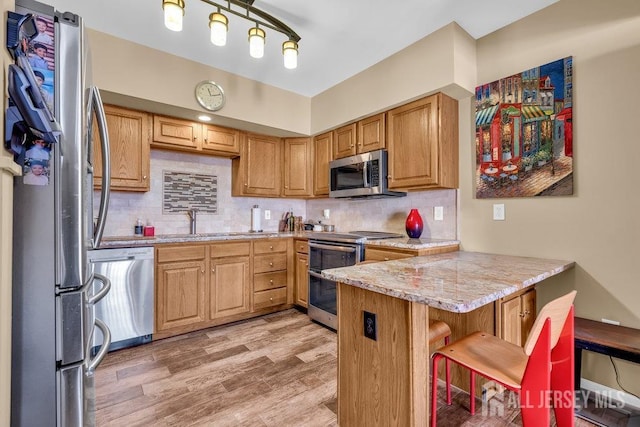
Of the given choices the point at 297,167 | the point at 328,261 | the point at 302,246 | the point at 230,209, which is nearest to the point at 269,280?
the point at 302,246

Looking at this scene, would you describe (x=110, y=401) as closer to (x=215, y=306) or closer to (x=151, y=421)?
(x=151, y=421)

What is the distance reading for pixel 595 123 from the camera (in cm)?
184

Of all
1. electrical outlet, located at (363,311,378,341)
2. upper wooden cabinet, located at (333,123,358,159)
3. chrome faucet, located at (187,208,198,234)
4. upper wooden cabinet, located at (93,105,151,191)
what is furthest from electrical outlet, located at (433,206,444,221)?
upper wooden cabinet, located at (93,105,151,191)

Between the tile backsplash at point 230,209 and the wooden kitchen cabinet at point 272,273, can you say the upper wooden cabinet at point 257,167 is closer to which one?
the tile backsplash at point 230,209

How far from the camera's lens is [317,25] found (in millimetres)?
2229

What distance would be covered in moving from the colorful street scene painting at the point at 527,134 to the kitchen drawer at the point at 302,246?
5.76 feet

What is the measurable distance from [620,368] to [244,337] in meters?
2.66

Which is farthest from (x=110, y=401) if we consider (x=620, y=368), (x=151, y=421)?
(x=620, y=368)

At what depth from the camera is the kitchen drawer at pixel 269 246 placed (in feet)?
10.3

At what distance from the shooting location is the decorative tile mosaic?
316 centimetres

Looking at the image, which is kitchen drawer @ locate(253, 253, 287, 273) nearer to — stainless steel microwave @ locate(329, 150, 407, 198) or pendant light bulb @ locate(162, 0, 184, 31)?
stainless steel microwave @ locate(329, 150, 407, 198)

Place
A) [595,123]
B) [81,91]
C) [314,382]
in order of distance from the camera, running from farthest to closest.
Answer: [314,382] → [595,123] → [81,91]

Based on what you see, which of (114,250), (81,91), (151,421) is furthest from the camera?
(114,250)

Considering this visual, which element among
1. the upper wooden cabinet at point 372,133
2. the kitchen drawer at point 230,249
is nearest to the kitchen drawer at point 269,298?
the kitchen drawer at point 230,249
